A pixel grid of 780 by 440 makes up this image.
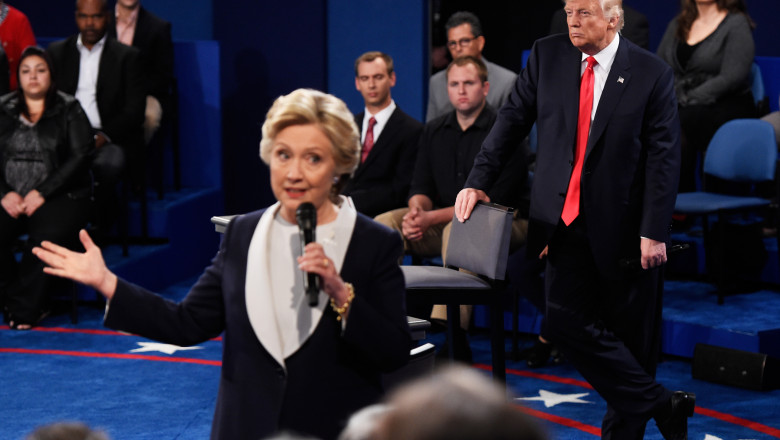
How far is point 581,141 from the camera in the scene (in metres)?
3.66

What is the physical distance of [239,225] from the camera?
7.54ft

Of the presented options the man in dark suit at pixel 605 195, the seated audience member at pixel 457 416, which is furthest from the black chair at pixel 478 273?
the seated audience member at pixel 457 416

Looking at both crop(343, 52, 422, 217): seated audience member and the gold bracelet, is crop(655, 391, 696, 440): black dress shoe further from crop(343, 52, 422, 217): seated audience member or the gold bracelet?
crop(343, 52, 422, 217): seated audience member

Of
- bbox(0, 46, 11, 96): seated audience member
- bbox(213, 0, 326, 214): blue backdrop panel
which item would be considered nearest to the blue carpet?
bbox(0, 46, 11, 96): seated audience member

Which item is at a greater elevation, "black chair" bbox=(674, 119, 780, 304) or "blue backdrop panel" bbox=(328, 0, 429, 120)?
"blue backdrop panel" bbox=(328, 0, 429, 120)

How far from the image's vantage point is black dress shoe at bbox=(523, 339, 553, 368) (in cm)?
529

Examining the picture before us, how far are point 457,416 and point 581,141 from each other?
2825mm

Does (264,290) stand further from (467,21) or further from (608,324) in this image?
(467,21)

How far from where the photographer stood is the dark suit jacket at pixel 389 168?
6.02m

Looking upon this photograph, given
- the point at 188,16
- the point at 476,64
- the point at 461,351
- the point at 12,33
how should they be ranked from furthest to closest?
1. the point at 188,16
2. the point at 12,33
3. the point at 476,64
4. the point at 461,351

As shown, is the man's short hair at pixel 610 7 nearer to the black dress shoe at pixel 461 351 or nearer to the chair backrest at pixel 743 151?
the black dress shoe at pixel 461 351

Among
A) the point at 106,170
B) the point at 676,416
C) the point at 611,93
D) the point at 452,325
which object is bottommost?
the point at 676,416

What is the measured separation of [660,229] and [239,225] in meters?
1.73

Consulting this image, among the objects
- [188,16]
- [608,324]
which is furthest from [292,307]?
[188,16]
